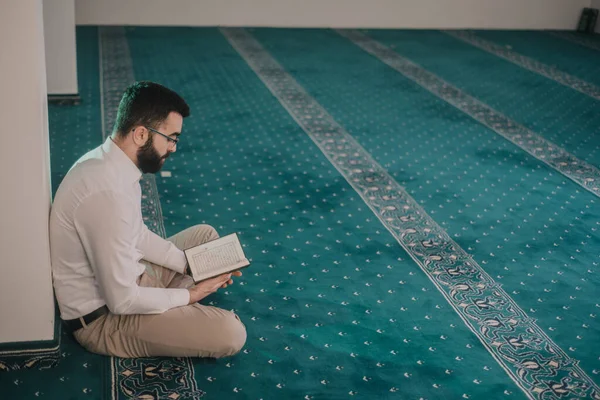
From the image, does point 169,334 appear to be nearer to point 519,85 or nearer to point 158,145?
point 158,145

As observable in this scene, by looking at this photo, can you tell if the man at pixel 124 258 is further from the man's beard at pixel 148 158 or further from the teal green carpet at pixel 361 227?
the teal green carpet at pixel 361 227

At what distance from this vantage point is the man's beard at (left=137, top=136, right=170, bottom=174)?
2746 millimetres

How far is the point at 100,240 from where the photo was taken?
261cm

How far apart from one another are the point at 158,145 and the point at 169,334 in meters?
0.66

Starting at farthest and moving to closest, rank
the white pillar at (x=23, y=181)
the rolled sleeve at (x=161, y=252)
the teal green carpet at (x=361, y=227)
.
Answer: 1. the rolled sleeve at (x=161, y=252)
2. the teal green carpet at (x=361, y=227)
3. the white pillar at (x=23, y=181)

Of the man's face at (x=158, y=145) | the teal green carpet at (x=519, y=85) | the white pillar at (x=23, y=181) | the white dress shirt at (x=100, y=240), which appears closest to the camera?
the white pillar at (x=23, y=181)

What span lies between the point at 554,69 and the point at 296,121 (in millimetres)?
3645

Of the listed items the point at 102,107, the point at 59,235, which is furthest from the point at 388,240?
the point at 102,107

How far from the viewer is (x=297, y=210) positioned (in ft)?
14.7

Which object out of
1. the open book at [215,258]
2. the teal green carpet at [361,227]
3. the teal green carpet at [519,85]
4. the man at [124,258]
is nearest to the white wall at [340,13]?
the teal green carpet at [519,85]

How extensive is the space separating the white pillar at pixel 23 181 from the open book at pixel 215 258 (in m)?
0.52

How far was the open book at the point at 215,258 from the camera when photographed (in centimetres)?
298

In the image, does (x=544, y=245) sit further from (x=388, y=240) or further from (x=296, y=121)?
(x=296, y=121)

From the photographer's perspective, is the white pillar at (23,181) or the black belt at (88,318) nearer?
the white pillar at (23,181)
